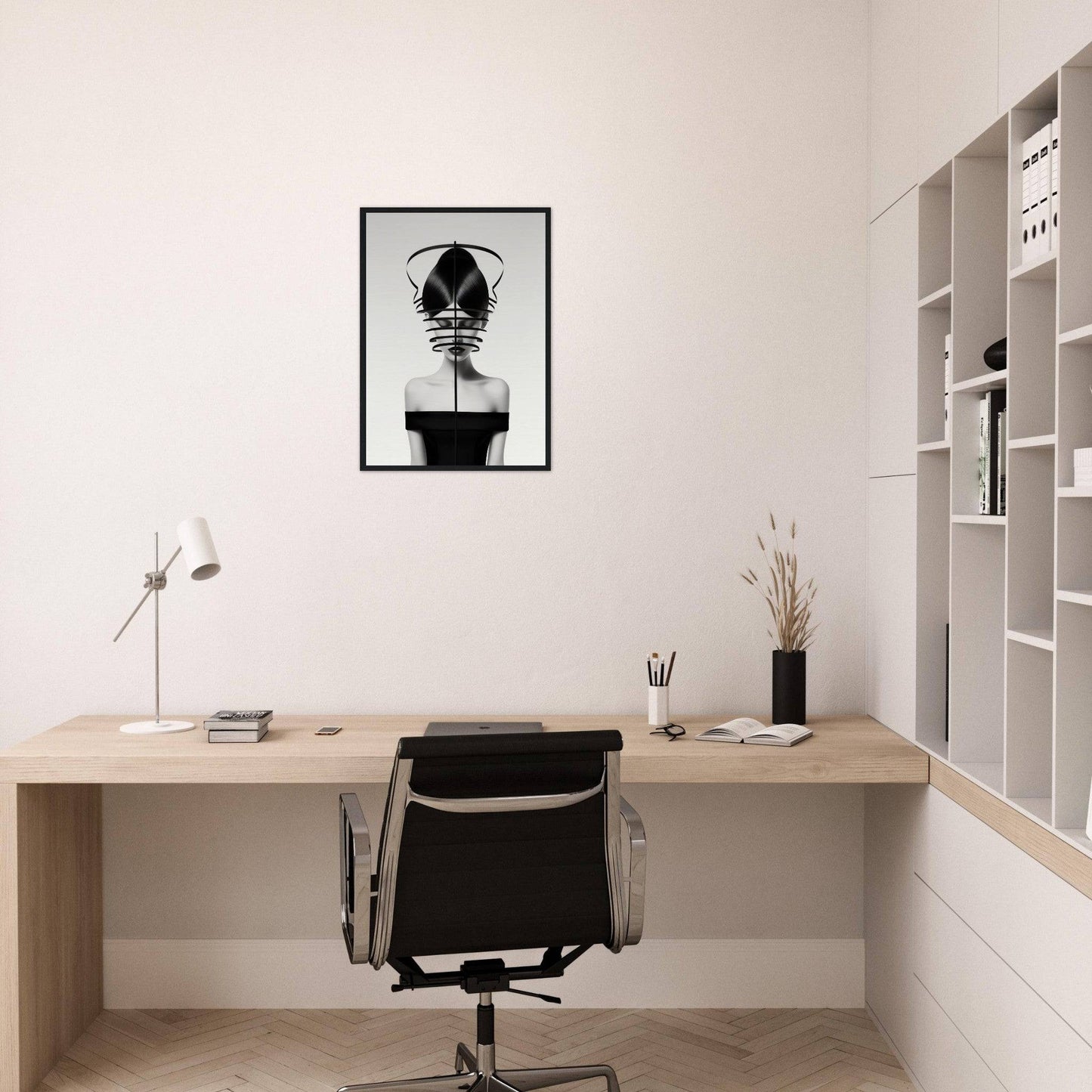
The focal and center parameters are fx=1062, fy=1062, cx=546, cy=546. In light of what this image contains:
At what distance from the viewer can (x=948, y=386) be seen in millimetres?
2500

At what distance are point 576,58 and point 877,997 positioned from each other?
2.81 m

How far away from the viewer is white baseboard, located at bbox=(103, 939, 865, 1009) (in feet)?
10.2

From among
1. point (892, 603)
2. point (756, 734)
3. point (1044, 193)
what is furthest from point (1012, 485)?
point (756, 734)

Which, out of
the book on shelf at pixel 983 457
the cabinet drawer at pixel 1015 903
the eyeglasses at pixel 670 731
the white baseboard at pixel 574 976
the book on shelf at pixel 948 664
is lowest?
the white baseboard at pixel 574 976

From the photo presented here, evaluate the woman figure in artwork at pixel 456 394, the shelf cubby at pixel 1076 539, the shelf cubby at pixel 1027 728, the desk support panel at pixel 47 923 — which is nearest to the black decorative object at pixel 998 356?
the shelf cubby at pixel 1076 539

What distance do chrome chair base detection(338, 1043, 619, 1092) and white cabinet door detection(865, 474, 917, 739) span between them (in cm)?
113

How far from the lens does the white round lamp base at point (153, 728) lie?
111 inches

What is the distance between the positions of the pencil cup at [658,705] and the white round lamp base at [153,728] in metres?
1.26

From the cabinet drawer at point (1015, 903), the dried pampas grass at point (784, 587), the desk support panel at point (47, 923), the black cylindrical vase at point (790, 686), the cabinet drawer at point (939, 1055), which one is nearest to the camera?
the cabinet drawer at point (1015, 903)

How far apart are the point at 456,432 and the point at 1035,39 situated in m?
1.75

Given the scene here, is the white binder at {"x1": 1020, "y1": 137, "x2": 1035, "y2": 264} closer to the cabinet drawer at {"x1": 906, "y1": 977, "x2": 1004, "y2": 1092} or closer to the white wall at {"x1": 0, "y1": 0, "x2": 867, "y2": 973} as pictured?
the white wall at {"x1": 0, "y1": 0, "x2": 867, "y2": 973}

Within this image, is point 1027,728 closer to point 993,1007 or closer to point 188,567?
point 993,1007

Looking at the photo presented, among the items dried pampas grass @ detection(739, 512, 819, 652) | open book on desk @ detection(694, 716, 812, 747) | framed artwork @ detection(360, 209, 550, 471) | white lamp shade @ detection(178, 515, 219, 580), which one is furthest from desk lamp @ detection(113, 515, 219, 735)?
dried pampas grass @ detection(739, 512, 819, 652)

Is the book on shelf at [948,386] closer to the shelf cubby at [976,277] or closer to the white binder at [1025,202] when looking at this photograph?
the shelf cubby at [976,277]
